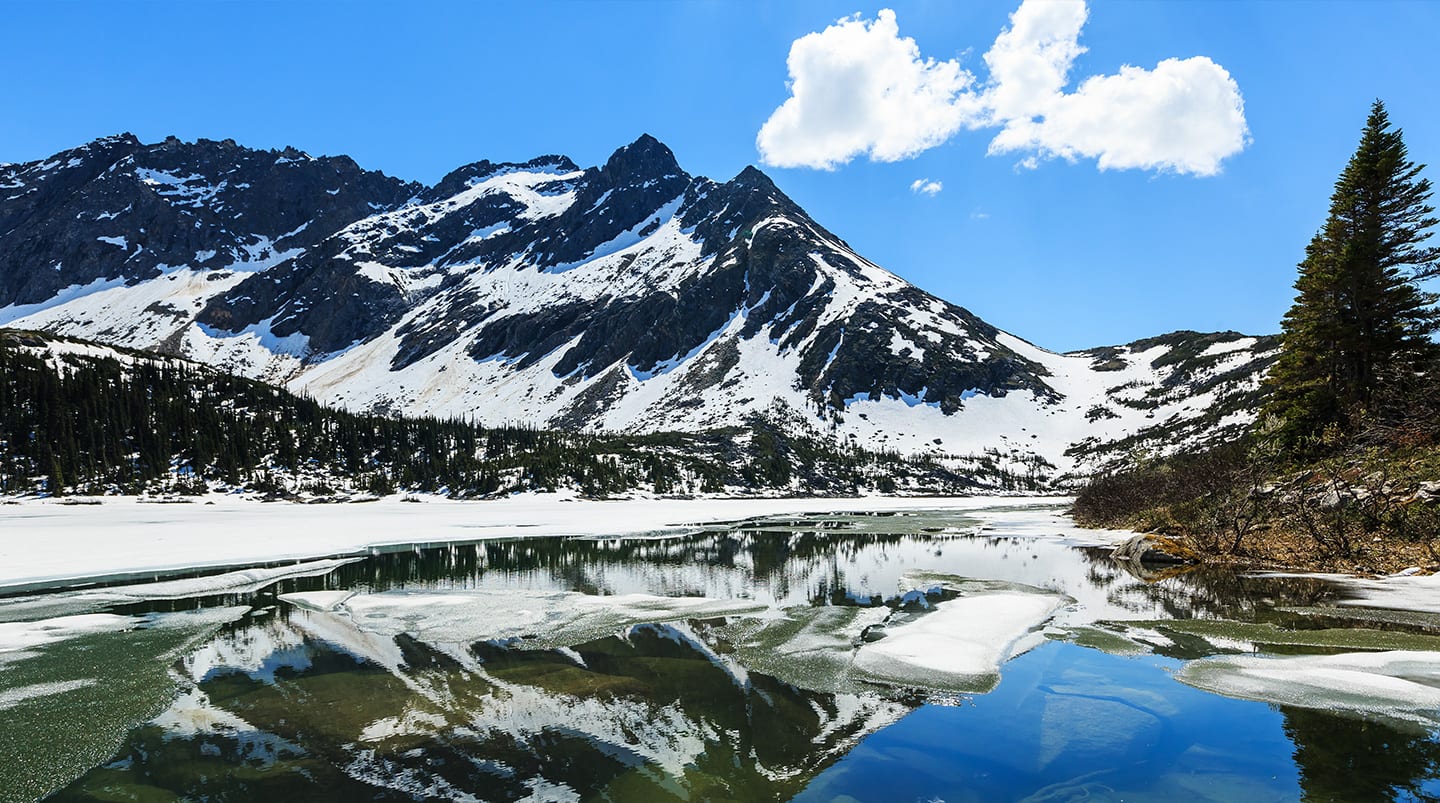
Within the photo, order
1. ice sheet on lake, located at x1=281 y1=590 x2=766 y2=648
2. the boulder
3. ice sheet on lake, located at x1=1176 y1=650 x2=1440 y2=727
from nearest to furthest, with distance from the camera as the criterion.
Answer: ice sheet on lake, located at x1=1176 y1=650 x2=1440 y2=727 < ice sheet on lake, located at x1=281 y1=590 x2=766 y2=648 < the boulder

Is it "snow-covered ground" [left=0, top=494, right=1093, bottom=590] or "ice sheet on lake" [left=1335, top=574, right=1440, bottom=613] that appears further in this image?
"snow-covered ground" [left=0, top=494, right=1093, bottom=590]

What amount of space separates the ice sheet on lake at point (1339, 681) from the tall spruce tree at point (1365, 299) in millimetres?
23929

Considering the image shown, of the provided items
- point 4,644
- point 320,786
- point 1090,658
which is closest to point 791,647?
point 1090,658

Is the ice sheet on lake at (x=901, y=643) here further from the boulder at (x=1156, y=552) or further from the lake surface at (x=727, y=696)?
the boulder at (x=1156, y=552)

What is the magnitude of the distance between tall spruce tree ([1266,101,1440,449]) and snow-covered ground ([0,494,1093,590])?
2008cm

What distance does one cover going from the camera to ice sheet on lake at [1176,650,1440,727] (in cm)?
1023

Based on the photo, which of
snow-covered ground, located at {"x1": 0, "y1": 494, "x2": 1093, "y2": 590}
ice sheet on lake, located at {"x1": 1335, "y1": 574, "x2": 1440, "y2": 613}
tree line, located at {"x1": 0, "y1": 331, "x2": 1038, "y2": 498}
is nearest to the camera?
ice sheet on lake, located at {"x1": 1335, "y1": 574, "x2": 1440, "y2": 613}

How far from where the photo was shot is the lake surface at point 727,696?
8.41m

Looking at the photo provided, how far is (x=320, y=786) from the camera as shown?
8.23 metres

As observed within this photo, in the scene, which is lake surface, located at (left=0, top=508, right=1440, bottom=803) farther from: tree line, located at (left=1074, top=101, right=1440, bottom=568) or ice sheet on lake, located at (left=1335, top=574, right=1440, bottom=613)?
tree line, located at (left=1074, top=101, right=1440, bottom=568)


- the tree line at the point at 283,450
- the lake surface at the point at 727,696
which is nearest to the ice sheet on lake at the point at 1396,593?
the lake surface at the point at 727,696

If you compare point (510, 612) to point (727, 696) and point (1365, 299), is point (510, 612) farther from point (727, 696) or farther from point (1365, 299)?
point (1365, 299)

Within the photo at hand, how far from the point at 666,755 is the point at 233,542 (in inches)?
1698

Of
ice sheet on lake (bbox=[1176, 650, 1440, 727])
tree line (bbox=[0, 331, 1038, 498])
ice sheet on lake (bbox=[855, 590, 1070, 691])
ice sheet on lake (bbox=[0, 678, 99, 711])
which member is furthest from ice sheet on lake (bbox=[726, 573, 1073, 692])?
tree line (bbox=[0, 331, 1038, 498])
